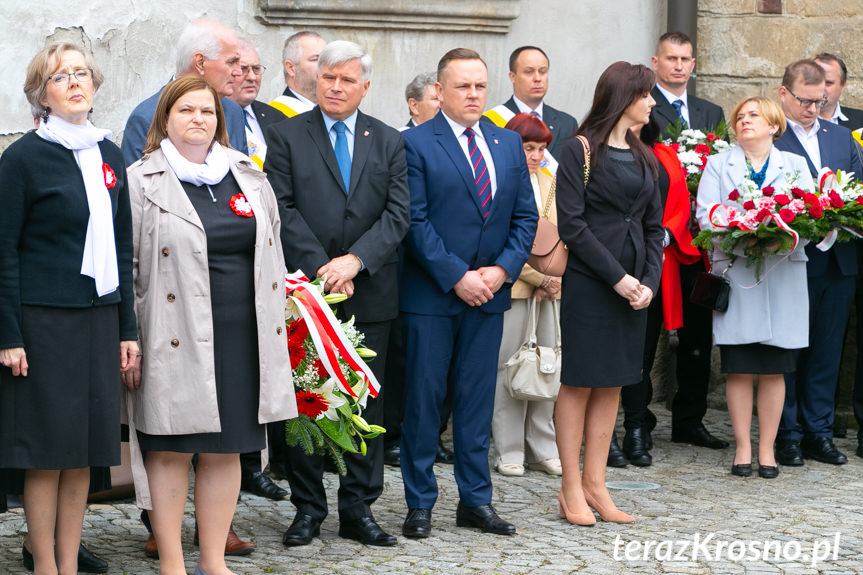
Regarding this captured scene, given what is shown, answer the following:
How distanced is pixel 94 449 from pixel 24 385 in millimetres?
353

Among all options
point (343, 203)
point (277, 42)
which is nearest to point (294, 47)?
point (277, 42)

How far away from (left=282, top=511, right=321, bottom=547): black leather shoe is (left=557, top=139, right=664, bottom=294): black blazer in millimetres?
1727

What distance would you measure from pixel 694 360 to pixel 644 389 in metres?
0.52

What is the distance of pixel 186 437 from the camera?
16.8ft

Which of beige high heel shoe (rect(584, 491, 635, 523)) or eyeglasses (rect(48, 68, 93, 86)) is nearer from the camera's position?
eyeglasses (rect(48, 68, 93, 86))

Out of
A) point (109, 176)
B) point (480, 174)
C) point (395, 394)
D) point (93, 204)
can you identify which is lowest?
point (395, 394)

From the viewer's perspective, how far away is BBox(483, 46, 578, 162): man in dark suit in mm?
8484

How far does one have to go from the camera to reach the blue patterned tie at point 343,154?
598cm

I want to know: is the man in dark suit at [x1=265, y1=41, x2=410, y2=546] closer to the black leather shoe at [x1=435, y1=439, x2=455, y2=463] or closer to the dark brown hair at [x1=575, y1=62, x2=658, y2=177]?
the dark brown hair at [x1=575, y1=62, x2=658, y2=177]

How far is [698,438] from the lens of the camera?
8.54m

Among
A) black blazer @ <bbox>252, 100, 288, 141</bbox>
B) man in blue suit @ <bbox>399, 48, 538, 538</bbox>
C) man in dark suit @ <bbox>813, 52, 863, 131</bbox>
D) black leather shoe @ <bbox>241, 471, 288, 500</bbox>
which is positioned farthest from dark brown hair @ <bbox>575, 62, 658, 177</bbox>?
man in dark suit @ <bbox>813, 52, 863, 131</bbox>

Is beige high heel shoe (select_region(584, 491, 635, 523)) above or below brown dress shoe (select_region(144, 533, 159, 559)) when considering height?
above

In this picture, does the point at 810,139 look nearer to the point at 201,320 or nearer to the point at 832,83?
the point at 832,83

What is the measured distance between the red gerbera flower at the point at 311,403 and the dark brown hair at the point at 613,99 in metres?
1.82
